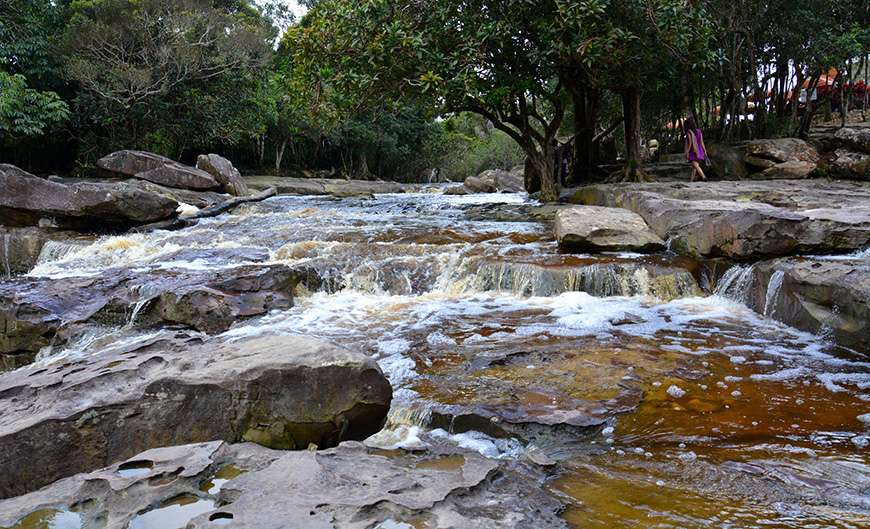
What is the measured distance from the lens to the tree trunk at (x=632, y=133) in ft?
46.3

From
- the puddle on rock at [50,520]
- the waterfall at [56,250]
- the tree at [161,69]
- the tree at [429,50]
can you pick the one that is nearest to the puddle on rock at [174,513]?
the puddle on rock at [50,520]

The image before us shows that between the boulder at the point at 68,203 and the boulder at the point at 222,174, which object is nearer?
the boulder at the point at 68,203

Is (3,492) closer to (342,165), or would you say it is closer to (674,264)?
(674,264)

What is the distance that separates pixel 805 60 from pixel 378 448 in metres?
16.7

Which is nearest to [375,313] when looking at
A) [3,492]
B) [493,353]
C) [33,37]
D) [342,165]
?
[493,353]

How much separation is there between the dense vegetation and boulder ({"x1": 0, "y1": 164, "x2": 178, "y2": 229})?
4.27m

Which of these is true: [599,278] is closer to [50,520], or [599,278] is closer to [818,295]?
[818,295]

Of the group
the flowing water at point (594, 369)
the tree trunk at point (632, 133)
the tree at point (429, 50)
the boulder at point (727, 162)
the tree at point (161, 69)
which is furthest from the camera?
the tree at point (161, 69)

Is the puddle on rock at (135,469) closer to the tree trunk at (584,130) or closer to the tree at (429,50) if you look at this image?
the tree at (429,50)

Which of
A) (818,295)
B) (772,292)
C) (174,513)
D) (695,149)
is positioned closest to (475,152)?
(695,149)

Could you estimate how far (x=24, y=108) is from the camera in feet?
55.9

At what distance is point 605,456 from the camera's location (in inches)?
127

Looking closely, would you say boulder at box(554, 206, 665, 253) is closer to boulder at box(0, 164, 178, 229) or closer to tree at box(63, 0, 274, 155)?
boulder at box(0, 164, 178, 229)

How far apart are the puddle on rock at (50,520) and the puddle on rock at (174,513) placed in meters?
0.24
